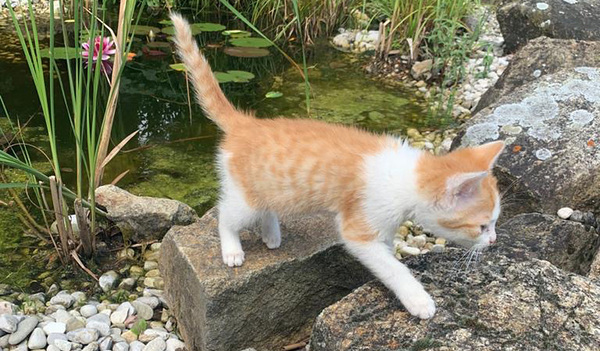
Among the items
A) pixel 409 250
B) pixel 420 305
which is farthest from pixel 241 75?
pixel 420 305

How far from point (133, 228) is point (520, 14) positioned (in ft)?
11.1

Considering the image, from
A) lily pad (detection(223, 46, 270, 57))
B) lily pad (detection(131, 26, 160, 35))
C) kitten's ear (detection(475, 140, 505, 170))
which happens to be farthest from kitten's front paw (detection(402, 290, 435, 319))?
lily pad (detection(131, 26, 160, 35))

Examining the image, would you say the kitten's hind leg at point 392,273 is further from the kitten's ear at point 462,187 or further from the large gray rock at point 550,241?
the large gray rock at point 550,241

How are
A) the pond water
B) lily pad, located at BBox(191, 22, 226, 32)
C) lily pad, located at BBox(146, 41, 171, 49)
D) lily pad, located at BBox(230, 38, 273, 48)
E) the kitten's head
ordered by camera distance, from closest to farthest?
the kitten's head → the pond water → lily pad, located at BBox(230, 38, 273, 48) → lily pad, located at BBox(146, 41, 171, 49) → lily pad, located at BBox(191, 22, 226, 32)

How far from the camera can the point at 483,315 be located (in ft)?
6.02

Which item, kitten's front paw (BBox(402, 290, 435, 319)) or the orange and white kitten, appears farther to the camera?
the orange and white kitten

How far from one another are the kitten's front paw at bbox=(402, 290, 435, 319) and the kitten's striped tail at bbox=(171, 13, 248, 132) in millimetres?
927

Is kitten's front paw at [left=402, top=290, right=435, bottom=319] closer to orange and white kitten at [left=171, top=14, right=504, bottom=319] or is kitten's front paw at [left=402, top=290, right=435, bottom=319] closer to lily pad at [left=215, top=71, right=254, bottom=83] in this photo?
orange and white kitten at [left=171, top=14, right=504, bottom=319]

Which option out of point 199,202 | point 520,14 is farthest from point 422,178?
point 520,14

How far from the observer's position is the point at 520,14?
16.3 ft

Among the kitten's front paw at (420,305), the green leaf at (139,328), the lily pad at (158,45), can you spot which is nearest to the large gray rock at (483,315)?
the kitten's front paw at (420,305)

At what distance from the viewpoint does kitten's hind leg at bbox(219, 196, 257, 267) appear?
2312 mm

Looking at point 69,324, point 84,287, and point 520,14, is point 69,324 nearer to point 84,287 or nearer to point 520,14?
point 84,287

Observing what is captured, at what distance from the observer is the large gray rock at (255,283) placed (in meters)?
2.30
